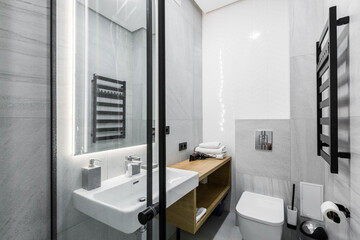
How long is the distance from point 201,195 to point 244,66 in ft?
5.06

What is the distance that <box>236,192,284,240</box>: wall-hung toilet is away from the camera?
1292mm

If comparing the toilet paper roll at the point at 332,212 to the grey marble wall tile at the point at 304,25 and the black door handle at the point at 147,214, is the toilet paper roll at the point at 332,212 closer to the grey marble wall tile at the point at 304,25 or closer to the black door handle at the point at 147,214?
the black door handle at the point at 147,214

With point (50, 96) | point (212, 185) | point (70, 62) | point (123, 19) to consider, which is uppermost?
point (123, 19)

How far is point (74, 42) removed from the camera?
677mm

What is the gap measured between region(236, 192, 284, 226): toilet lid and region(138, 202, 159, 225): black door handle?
1.11 m

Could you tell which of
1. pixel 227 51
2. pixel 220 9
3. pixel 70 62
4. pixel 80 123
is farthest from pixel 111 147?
pixel 220 9

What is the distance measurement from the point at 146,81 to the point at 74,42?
1.13 ft

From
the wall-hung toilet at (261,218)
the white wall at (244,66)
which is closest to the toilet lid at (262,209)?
the wall-hung toilet at (261,218)

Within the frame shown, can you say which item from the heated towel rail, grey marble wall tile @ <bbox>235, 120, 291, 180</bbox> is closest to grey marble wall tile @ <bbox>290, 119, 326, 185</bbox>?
grey marble wall tile @ <bbox>235, 120, 291, 180</bbox>

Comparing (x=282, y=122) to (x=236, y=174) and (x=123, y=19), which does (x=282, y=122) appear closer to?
(x=236, y=174)

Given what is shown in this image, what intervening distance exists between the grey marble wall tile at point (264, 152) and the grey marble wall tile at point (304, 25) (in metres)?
0.72

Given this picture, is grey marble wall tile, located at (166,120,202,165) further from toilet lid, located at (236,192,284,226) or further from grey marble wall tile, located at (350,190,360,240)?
grey marble wall tile, located at (350,190,360,240)

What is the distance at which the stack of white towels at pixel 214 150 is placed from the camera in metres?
1.92

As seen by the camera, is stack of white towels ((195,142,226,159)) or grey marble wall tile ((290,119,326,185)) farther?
stack of white towels ((195,142,226,159))
